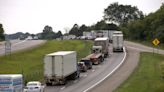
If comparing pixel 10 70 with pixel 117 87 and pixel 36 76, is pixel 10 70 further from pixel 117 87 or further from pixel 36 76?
pixel 117 87

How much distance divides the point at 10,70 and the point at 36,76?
7262 millimetres

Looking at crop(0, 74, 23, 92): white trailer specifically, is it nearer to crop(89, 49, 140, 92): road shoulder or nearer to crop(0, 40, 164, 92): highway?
crop(0, 40, 164, 92): highway

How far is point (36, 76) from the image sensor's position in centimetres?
5772

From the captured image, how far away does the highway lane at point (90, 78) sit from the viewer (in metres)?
48.3

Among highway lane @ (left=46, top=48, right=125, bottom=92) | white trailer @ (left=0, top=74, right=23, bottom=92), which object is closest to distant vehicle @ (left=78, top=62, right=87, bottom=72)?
highway lane @ (left=46, top=48, right=125, bottom=92)

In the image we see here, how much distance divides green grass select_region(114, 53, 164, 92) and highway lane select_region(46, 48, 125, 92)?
396 cm

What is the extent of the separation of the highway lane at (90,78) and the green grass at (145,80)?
3.96 m

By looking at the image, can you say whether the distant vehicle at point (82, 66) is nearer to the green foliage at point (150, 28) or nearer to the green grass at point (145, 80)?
the green grass at point (145, 80)

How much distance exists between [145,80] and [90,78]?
27.3 ft

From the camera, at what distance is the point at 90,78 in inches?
2249

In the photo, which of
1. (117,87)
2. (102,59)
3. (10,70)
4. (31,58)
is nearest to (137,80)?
(117,87)

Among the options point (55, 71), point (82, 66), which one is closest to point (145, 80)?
point (55, 71)

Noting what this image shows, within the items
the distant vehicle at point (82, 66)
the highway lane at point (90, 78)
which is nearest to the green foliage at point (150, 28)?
the highway lane at point (90, 78)

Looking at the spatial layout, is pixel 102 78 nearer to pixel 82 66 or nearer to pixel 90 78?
pixel 90 78
